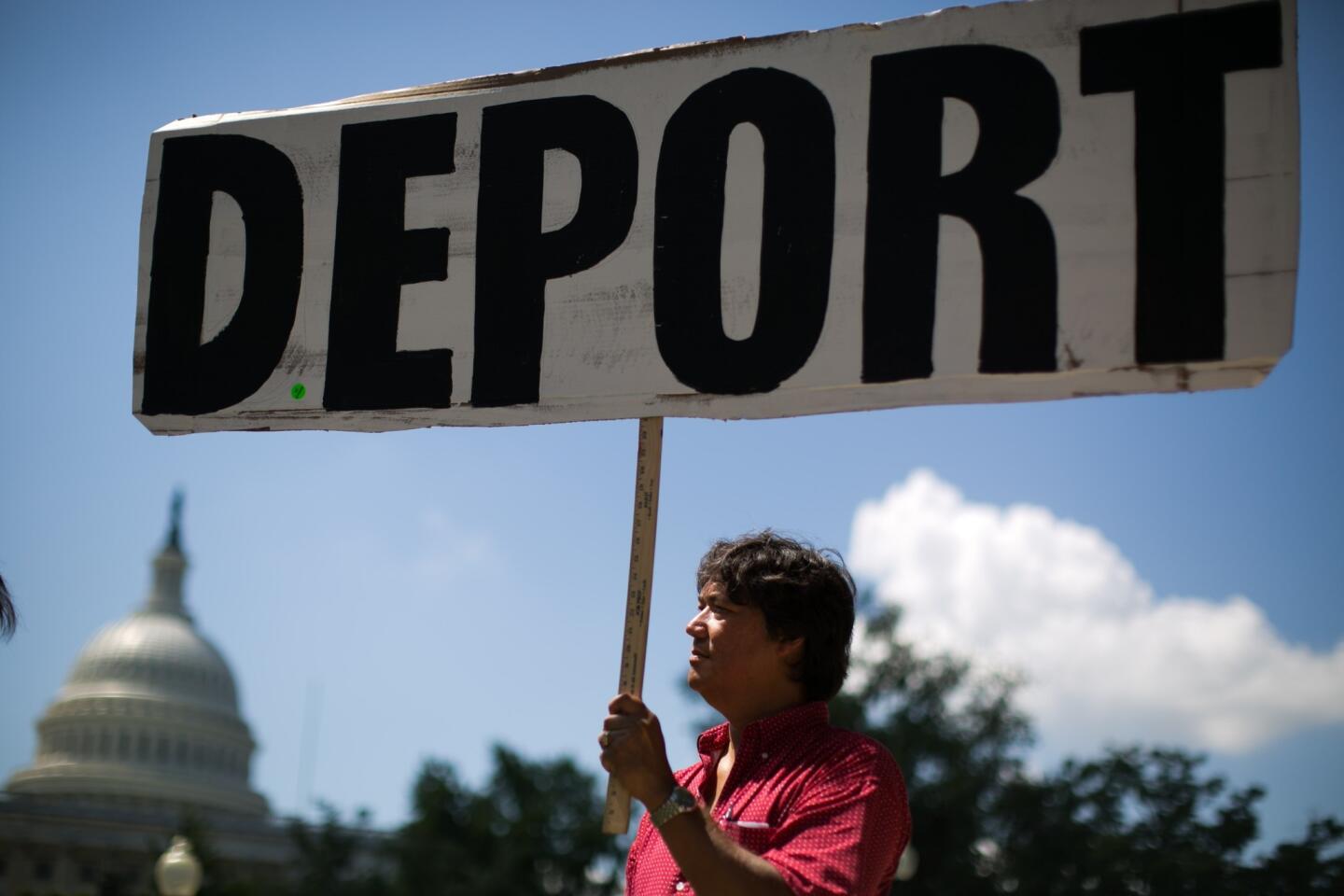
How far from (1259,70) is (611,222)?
1.18m

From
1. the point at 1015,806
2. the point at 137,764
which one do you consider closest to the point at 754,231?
the point at 1015,806

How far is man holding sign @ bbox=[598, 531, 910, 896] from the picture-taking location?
2611 millimetres

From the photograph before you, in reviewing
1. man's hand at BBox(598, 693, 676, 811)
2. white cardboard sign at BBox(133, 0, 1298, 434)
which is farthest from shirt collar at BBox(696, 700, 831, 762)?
white cardboard sign at BBox(133, 0, 1298, 434)

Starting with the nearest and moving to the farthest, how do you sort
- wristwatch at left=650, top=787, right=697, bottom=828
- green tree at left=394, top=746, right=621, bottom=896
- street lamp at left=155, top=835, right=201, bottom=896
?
wristwatch at left=650, top=787, right=697, bottom=828 < street lamp at left=155, top=835, right=201, bottom=896 < green tree at left=394, top=746, right=621, bottom=896

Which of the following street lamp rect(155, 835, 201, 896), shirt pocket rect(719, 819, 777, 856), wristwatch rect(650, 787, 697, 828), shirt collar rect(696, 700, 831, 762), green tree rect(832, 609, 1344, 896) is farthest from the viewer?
green tree rect(832, 609, 1344, 896)

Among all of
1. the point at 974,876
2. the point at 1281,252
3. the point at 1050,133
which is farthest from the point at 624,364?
the point at 974,876

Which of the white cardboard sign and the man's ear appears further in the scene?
the man's ear

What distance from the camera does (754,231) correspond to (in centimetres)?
315

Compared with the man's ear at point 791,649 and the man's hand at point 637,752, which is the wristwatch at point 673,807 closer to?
the man's hand at point 637,752

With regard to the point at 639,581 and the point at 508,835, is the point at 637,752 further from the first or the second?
the point at 508,835

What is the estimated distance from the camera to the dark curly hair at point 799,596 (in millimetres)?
3010

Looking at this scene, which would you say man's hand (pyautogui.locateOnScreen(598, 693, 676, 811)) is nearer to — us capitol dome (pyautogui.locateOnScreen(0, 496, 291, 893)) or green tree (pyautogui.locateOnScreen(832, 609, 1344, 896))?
green tree (pyautogui.locateOnScreen(832, 609, 1344, 896))

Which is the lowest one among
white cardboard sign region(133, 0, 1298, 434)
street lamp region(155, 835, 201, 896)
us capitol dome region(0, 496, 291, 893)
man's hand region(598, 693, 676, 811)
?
us capitol dome region(0, 496, 291, 893)

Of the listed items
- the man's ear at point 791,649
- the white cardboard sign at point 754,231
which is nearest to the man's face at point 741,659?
the man's ear at point 791,649
